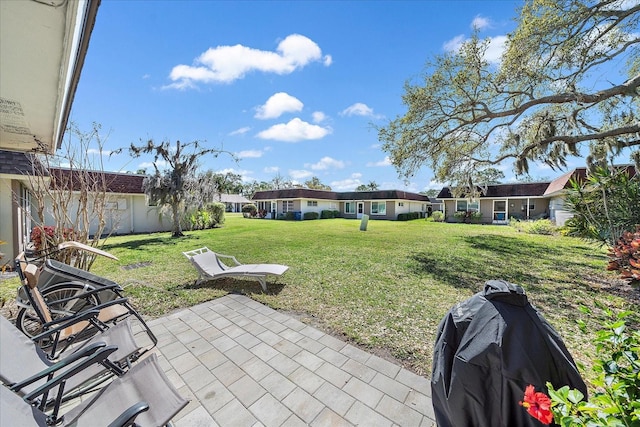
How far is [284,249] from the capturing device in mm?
10344

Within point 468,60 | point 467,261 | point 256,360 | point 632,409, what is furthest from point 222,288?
point 468,60

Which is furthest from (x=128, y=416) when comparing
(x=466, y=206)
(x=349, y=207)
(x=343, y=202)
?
(x=343, y=202)

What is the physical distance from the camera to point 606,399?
3.39ft

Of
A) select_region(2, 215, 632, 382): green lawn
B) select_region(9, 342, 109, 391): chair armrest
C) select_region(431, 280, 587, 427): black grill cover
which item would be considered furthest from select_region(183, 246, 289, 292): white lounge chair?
select_region(431, 280, 587, 427): black grill cover

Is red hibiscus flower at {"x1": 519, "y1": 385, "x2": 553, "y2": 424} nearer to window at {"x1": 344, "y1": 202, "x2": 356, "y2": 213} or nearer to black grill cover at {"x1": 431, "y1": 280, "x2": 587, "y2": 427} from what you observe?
black grill cover at {"x1": 431, "y1": 280, "x2": 587, "y2": 427}

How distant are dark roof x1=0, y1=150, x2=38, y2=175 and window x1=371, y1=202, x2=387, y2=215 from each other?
2958 cm

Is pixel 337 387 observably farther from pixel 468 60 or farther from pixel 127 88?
pixel 468 60

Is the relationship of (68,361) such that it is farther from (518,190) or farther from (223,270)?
(518,190)

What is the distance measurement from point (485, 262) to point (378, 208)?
2464 centimetres

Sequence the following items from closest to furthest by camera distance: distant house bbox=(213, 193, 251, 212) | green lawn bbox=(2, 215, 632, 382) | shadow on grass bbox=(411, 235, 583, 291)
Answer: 1. green lawn bbox=(2, 215, 632, 382)
2. shadow on grass bbox=(411, 235, 583, 291)
3. distant house bbox=(213, 193, 251, 212)

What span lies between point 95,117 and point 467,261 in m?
10.4

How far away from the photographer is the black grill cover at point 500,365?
1363 mm

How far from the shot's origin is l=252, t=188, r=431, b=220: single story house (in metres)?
30.6

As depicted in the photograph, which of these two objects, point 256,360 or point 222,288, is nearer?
point 256,360
